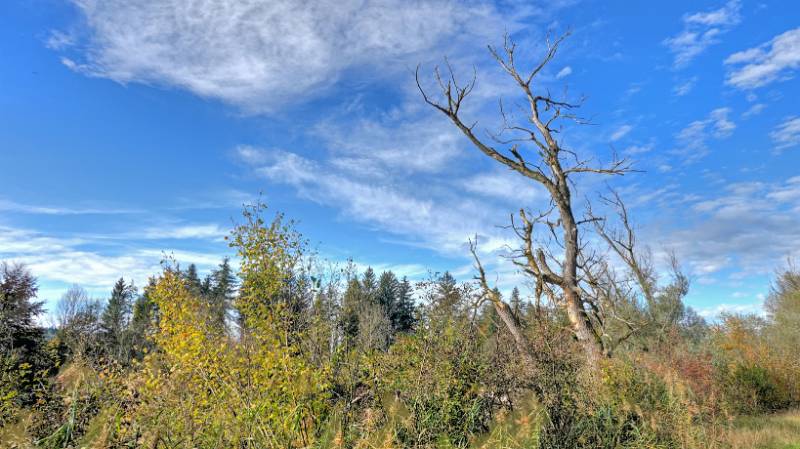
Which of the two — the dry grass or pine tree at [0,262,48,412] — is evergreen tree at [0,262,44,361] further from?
the dry grass

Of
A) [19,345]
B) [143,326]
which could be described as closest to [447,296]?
[19,345]

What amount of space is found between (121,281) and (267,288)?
47.3 m

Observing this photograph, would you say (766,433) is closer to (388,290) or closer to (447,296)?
(447,296)

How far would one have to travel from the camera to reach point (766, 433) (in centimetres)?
902

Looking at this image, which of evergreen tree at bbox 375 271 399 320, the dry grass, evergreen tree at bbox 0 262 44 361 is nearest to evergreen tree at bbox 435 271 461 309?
the dry grass

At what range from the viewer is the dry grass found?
7945mm

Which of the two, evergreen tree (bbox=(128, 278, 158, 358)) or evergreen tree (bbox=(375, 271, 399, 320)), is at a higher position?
evergreen tree (bbox=(375, 271, 399, 320))

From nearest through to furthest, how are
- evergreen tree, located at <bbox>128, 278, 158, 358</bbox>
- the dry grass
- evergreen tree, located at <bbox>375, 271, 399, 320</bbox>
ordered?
the dry grass → evergreen tree, located at <bbox>128, 278, 158, 358</bbox> → evergreen tree, located at <bbox>375, 271, 399, 320</bbox>

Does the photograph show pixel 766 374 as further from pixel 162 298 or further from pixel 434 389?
pixel 162 298

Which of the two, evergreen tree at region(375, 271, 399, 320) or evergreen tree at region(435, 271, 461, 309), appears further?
evergreen tree at region(375, 271, 399, 320)

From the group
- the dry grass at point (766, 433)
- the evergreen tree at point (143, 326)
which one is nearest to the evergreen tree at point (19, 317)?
the evergreen tree at point (143, 326)

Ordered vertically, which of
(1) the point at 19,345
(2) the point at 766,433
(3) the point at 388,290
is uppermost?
(3) the point at 388,290

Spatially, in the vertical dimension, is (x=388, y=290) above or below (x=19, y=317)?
above

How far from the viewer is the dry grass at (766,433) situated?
7.95 meters
